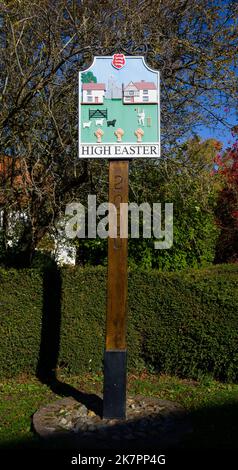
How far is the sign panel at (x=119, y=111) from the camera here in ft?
16.2

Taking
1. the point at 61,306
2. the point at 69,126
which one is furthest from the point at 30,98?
the point at 61,306

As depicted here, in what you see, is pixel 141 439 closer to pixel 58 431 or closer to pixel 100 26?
pixel 58 431

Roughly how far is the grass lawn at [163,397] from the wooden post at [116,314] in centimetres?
76

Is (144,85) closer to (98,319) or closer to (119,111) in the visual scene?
(119,111)

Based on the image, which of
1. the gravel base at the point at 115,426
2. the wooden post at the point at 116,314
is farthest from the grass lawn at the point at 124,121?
the gravel base at the point at 115,426

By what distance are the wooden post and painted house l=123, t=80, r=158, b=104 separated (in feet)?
1.99

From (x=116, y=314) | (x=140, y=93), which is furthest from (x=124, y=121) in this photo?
(x=116, y=314)

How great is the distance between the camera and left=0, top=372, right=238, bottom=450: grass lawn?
455 centimetres

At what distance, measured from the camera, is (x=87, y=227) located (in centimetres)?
918

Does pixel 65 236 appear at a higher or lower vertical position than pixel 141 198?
lower

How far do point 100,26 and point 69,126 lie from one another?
1341mm

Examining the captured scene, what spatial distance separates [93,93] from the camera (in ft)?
16.3

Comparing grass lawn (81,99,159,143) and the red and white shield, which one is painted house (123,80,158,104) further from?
the red and white shield
